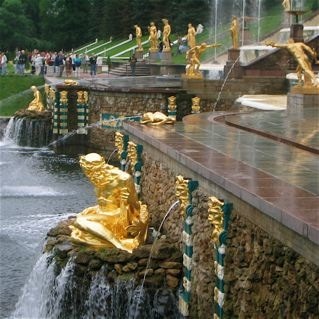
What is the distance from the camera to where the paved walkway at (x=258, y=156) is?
7730 millimetres

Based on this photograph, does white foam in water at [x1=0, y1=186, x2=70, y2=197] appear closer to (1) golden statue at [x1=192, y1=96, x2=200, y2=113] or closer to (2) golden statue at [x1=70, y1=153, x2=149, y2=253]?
(1) golden statue at [x1=192, y1=96, x2=200, y2=113]

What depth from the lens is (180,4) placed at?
203ft

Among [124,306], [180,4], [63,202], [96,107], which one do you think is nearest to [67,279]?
[124,306]

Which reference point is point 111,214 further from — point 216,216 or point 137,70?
point 137,70

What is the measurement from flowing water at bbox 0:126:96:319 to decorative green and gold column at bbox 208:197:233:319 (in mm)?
4008

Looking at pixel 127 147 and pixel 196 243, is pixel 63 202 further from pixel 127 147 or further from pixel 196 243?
pixel 196 243

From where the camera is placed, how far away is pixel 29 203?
18625 mm

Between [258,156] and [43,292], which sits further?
[43,292]

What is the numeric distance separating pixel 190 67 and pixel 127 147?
49.2 feet

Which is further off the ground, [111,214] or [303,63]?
[303,63]

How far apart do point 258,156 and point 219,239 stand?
266 cm

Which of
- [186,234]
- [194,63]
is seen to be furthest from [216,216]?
[194,63]

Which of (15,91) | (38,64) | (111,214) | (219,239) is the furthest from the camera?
(38,64)

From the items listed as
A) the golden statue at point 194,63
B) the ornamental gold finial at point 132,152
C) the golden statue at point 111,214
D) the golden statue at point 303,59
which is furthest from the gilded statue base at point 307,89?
the golden statue at point 194,63
